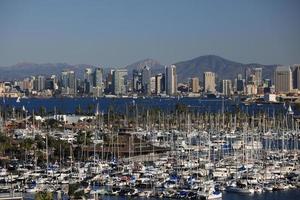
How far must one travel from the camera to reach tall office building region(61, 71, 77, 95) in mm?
139625

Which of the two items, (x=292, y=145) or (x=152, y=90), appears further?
(x=152, y=90)

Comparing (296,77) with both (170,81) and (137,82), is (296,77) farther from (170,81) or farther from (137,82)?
(137,82)

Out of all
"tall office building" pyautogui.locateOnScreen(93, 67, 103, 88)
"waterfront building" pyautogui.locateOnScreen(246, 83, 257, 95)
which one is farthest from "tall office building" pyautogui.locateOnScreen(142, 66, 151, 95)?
"waterfront building" pyautogui.locateOnScreen(246, 83, 257, 95)

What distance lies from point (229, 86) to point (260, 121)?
4006 inches

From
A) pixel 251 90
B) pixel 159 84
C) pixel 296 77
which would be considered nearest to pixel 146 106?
pixel 251 90

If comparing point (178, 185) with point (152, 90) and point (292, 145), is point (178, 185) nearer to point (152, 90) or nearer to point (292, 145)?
point (292, 145)

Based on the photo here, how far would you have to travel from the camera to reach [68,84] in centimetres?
14188

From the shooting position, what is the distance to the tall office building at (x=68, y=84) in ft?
458

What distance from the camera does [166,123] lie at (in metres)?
42.7

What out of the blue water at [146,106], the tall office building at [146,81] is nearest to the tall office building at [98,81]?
the tall office building at [146,81]

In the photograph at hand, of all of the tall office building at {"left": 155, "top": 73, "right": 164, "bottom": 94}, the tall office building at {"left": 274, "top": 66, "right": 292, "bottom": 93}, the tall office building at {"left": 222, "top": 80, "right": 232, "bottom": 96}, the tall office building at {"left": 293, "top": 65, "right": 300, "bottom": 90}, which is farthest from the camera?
the tall office building at {"left": 155, "top": 73, "right": 164, "bottom": 94}

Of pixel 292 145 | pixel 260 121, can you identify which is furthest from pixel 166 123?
pixel 292 145

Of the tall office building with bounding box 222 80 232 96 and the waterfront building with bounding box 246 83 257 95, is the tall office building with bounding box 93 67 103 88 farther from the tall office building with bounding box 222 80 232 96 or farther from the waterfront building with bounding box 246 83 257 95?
the waterfront building with bounding box 246 83 257 95

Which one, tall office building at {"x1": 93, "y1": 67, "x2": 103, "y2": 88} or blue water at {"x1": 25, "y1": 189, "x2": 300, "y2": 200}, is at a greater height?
tall office building at {"x1": 93, "y1": 67, "x2": 103, "y2": 88}
